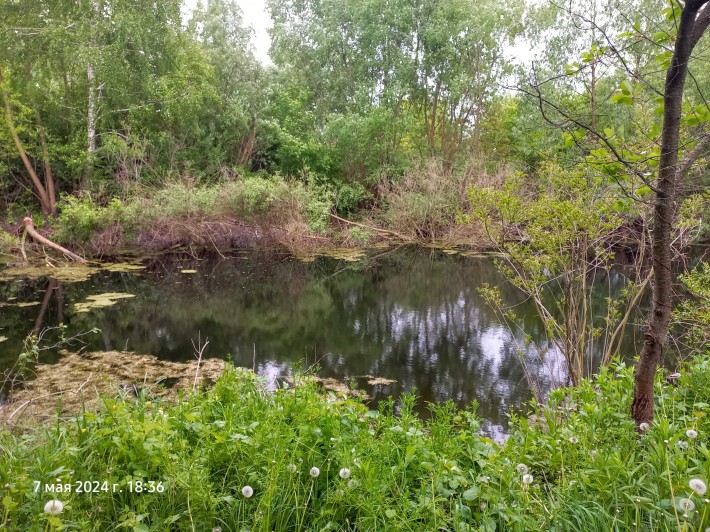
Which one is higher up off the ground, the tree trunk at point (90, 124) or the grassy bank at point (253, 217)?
the tree trunk at point (90, 124)

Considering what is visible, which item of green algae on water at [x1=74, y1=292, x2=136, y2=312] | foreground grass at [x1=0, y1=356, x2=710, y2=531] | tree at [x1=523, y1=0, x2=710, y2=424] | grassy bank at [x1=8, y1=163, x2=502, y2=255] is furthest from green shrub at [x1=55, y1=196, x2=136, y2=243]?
tree at [x1=523, y1=0, x2=710, y2=424]

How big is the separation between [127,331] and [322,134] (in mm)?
16304

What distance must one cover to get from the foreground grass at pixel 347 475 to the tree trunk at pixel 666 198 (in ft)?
0.65

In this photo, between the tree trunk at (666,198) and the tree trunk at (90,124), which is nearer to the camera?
the tree trunk at (666,198)

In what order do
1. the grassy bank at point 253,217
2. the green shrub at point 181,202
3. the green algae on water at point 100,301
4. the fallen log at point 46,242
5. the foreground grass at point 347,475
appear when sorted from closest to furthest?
the foreground grass at point 347,475 → the green algae on water at point 100,301 → the fallen log at point 46,242 → the grassy bank at point 253,217 → the green shrub at point 181,202

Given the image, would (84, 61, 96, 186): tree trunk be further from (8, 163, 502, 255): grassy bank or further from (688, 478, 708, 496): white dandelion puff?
(688, 478, 708, 496): white dandelion puff

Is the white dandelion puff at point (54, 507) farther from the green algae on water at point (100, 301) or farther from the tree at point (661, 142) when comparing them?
the green algae on water at point (100, 301)

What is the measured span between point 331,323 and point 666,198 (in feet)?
25.1

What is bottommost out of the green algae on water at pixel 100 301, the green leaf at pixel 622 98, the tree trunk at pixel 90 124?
the green algae on water at pixel 100 301

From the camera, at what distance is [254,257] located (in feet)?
56.9

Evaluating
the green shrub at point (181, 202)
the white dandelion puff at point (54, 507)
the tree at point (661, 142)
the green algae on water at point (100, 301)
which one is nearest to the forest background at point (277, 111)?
the green shrub at point (181, 202)

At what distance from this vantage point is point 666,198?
7.47 feet

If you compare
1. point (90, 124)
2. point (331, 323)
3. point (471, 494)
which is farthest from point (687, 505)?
point (90, 124)

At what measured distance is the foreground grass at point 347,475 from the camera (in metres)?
1.95
